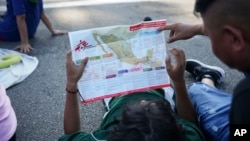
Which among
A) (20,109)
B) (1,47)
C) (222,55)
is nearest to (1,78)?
(20,109)

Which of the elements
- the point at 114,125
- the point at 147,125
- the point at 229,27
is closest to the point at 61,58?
the point at 114,125

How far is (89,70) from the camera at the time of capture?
123 centimetres

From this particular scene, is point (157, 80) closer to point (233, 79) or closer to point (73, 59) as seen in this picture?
point (73, 59)

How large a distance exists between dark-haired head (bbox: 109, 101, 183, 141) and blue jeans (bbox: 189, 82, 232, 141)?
1.92ft

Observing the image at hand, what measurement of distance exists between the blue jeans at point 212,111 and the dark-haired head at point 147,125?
58cm

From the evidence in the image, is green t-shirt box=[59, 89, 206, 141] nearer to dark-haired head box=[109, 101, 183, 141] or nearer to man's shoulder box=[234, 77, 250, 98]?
dark-haired head box=[109, 101, 183, 141]

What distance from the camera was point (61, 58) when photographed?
241 centimetres

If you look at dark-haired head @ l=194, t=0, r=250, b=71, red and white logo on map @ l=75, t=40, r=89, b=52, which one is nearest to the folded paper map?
red and white logo on map @ l=75, t=40, r=89, b=52

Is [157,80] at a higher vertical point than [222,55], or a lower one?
lower

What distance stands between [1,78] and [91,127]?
768 mm

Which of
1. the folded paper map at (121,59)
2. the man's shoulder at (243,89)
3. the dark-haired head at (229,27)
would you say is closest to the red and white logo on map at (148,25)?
the folded paper map at (121,59)

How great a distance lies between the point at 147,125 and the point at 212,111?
2.38ft

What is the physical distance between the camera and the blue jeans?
4.62 feet

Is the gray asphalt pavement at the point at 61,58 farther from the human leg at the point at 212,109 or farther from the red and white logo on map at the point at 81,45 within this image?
the red and white logo on map at the point at 81,45
